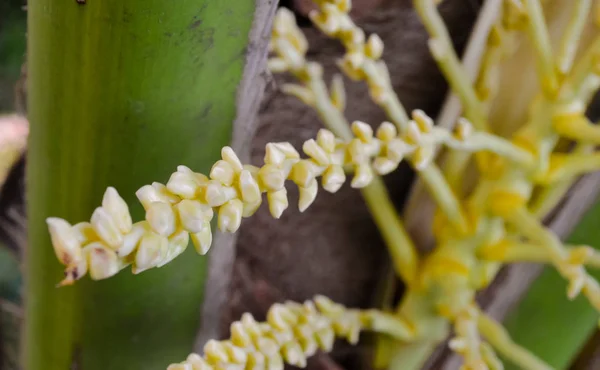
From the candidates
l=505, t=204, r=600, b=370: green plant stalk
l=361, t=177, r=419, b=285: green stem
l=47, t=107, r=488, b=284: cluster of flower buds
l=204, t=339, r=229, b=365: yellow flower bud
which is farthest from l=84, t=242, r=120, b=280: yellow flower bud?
l=505, t=204, r=600, b=370: green plant stalk

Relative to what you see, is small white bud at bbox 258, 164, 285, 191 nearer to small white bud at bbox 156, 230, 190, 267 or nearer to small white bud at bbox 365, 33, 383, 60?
small white bud at bbox 156, 230, 190, 267

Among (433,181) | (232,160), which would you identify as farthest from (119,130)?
(433,181)

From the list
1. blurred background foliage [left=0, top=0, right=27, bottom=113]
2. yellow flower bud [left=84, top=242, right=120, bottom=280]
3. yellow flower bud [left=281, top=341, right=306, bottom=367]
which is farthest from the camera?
blurred background foliage [left=0, top=0, right=27, bottom=113]

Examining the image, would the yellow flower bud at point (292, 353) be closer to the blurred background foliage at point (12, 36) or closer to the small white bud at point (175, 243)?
the small white bud at point (175, 243)

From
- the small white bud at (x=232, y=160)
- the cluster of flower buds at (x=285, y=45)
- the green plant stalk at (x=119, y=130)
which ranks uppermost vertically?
the cluster of flower buds at (x=285, y=45)

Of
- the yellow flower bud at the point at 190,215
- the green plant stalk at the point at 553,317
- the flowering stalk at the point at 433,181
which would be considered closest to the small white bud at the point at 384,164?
the flowering stalk at the point at 433,181

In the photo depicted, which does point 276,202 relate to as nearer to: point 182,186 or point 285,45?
point 182,186

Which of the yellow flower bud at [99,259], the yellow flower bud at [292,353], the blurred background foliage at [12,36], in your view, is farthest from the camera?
the blurred background foliage at [12,36]

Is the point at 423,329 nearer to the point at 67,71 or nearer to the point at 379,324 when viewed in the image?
the point at 379,324
